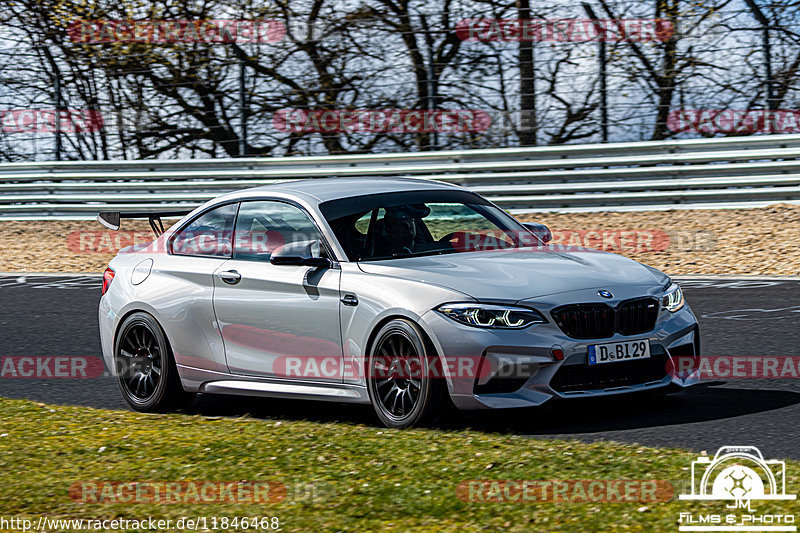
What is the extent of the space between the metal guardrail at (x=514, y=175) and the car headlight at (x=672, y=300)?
9447 mm

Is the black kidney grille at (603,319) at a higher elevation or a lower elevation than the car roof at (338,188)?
lower

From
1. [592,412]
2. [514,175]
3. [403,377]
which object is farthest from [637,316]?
[514,175]

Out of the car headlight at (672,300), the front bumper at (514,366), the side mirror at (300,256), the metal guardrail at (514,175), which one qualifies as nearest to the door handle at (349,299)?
the side mirror at (300,256)

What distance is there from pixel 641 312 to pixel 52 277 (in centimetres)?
1133

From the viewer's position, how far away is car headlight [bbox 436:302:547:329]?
6.46 meters

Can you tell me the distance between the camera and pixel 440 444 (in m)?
6.14

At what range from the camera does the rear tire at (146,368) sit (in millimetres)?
8008

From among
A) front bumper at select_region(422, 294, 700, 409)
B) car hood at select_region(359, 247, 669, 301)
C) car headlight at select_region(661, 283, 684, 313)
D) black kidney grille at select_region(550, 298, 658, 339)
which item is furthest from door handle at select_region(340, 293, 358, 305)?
car headlight at select_region(661, 283, 684, 313)

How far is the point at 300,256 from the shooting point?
7.26 meters

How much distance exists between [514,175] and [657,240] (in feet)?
8.70

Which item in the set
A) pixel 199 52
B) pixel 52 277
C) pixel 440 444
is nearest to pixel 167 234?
pixel 440 444

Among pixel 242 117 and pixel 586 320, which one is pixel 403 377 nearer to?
pixel 586 320

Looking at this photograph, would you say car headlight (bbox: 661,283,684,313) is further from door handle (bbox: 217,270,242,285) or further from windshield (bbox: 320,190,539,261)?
door handle (bbox: 217,270,242,285)

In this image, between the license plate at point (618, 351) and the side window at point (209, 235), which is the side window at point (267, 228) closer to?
the side window at point (209, 235)
